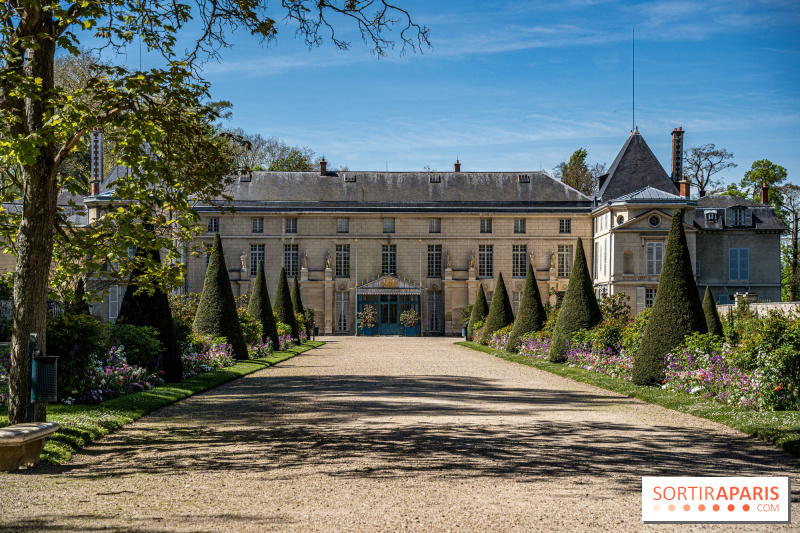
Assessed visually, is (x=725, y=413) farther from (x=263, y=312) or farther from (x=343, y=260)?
(x=343, y=260)

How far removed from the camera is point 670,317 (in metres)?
11.7

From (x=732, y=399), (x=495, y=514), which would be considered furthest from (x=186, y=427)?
(x=732, y=399)

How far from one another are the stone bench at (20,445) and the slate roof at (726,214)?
1471 inches

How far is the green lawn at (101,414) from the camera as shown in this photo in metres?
6.53

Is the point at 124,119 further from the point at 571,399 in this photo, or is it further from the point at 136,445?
the point at 571,399

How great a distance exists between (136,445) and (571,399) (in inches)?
234

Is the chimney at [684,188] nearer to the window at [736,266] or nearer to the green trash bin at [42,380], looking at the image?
the window at [736,266]

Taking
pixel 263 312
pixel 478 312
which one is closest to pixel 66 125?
pixel 263 312

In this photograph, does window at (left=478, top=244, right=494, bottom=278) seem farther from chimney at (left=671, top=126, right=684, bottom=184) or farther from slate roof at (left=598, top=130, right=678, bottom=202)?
chimney at (left=671, top=126, right=684, bottom=184)

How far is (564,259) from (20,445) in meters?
37.7

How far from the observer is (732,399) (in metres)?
9.41

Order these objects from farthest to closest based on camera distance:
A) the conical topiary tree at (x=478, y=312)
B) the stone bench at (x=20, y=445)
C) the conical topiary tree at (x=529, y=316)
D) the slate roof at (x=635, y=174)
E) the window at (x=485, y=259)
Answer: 1. the window at (x=485, y=259)
2. the slate roof at (x=635, y=174)
3. the conical topiary tree at (x=478, y=312)
4. the conical topiary tree at (x=529, y=316)
5. the stone bench at (x=20, y=445)

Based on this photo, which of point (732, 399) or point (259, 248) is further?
point (259, 248)

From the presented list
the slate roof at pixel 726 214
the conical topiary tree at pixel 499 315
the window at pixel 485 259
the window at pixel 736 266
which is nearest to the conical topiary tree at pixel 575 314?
the conical topiary tree at pixel 499 315
